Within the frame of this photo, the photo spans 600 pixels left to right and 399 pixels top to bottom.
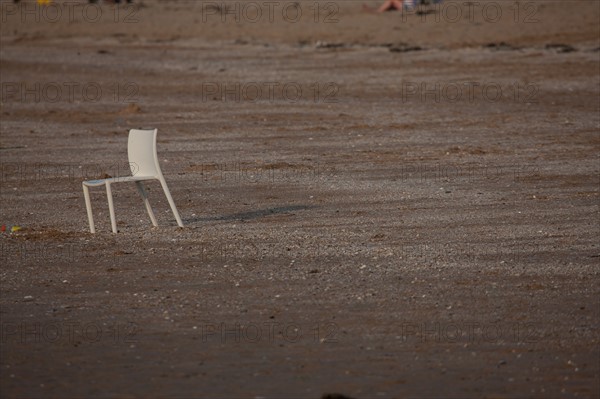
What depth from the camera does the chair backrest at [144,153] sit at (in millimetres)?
11859

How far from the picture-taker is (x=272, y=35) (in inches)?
1398

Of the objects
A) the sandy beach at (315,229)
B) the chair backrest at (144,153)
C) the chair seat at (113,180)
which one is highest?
the chair backrest at (144,153)

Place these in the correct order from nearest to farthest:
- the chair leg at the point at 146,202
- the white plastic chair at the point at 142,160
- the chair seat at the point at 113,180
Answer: the chair seat at the point at 113,180 < the white plastic chair at the point at 142,160 < the chair leg at the point at 146,202

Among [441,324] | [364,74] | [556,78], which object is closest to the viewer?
[441,324]

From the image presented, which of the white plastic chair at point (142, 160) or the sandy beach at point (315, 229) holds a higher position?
the white plastic chair at point (142, 160)

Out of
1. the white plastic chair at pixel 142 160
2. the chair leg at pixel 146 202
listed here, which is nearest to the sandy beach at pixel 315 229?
the chair leg at pixel 146 202

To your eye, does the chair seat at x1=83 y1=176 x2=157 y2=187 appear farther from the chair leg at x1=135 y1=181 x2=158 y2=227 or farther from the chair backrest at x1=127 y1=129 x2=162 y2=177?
the chair leg at x1=135 y1=181 x2=158 y2=227

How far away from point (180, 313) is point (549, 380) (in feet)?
10.4

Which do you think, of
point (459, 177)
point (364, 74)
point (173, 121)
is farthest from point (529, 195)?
point (364, 74)

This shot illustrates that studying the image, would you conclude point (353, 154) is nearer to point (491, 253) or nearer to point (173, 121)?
point (173, 121)

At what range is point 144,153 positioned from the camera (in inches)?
471

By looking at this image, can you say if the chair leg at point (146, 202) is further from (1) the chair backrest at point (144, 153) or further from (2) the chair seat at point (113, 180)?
(2) the chair seat at point (113, 180)

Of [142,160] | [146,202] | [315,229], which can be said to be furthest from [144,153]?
[315,229]

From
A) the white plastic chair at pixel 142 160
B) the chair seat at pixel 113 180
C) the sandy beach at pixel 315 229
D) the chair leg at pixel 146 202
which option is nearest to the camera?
the sandy beach at pixel 315 229
